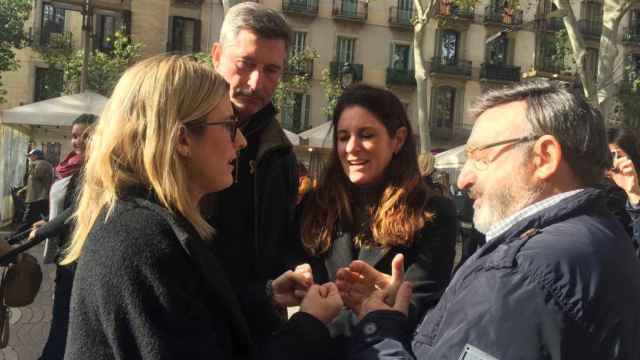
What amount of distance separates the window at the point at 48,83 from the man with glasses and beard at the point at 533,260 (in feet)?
85.0

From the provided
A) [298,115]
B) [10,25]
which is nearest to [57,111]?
[10,25]

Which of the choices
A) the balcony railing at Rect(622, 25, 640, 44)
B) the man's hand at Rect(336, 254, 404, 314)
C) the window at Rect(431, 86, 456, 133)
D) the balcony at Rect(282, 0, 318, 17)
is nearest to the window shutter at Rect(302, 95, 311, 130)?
the balcony at Rect(282, 0, 318, 17)

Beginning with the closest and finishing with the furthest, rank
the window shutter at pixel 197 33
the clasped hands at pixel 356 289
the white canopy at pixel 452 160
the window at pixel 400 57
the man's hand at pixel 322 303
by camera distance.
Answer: the man's hand at pixel 322 303, the clasped hands at pixel 356 289, the white canopy at pixel 452 160, the window shutter at pixel 197 33, the window at pixel 400 57

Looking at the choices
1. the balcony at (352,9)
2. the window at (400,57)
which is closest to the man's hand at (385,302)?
the balcony at (352,9)

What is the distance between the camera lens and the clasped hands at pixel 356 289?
1747 millimetres

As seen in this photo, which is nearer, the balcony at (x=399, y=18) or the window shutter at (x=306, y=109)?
the window shutter at (x=306, y=109)

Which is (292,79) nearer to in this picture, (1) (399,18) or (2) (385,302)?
(1) (399,18)

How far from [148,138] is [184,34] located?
96.0 ft

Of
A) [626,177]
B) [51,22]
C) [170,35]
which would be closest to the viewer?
[626,177]

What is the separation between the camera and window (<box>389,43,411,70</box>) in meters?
32.4

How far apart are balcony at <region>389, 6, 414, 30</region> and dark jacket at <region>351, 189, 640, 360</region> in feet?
104

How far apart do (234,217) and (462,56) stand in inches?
1306

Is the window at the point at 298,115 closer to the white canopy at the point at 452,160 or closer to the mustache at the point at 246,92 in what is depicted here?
the white canopy at the point at 452,160

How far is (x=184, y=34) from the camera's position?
1147 inches
